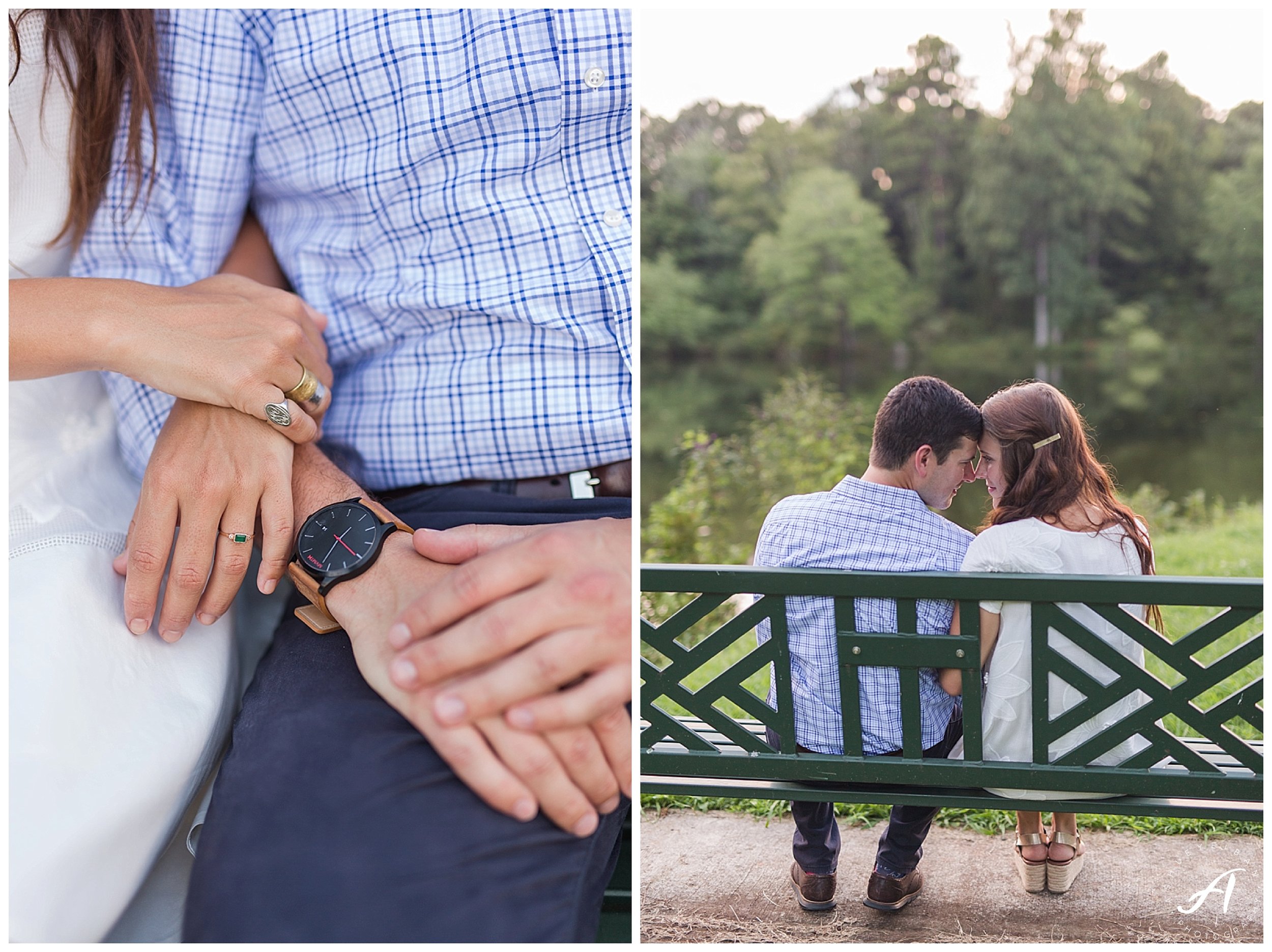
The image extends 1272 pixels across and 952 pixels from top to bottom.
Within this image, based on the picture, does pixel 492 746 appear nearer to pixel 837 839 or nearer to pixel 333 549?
pixel 333 549

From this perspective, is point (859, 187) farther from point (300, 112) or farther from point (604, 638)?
point (604, 638)

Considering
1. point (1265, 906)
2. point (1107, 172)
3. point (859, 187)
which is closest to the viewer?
point (1265, 906)

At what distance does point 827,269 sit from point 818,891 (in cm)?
536

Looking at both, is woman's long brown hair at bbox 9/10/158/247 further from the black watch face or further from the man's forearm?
the black watch face

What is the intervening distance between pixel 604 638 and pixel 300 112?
1057mm

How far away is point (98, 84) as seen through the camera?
146 centimetres

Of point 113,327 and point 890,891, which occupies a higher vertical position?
point 113,327

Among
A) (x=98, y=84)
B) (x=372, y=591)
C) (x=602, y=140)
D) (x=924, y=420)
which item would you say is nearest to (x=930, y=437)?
(x=924, y=420)

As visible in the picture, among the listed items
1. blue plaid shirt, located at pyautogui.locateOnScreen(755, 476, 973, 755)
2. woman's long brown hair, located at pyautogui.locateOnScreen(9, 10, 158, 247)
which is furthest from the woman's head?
woman's long brown hair, located at pyautogui.locateOnScreen(9, 10, 158, 247)

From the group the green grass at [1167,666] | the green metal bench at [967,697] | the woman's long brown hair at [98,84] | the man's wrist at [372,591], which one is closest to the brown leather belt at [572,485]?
the green metal bench at [967,697]

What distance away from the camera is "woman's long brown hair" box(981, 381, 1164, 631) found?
5.05 feet

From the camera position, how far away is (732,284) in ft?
20.5

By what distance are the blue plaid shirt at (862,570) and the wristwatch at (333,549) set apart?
2.37ft

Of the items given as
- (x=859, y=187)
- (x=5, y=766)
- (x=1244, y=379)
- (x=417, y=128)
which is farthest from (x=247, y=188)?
(x=859, y=187)
